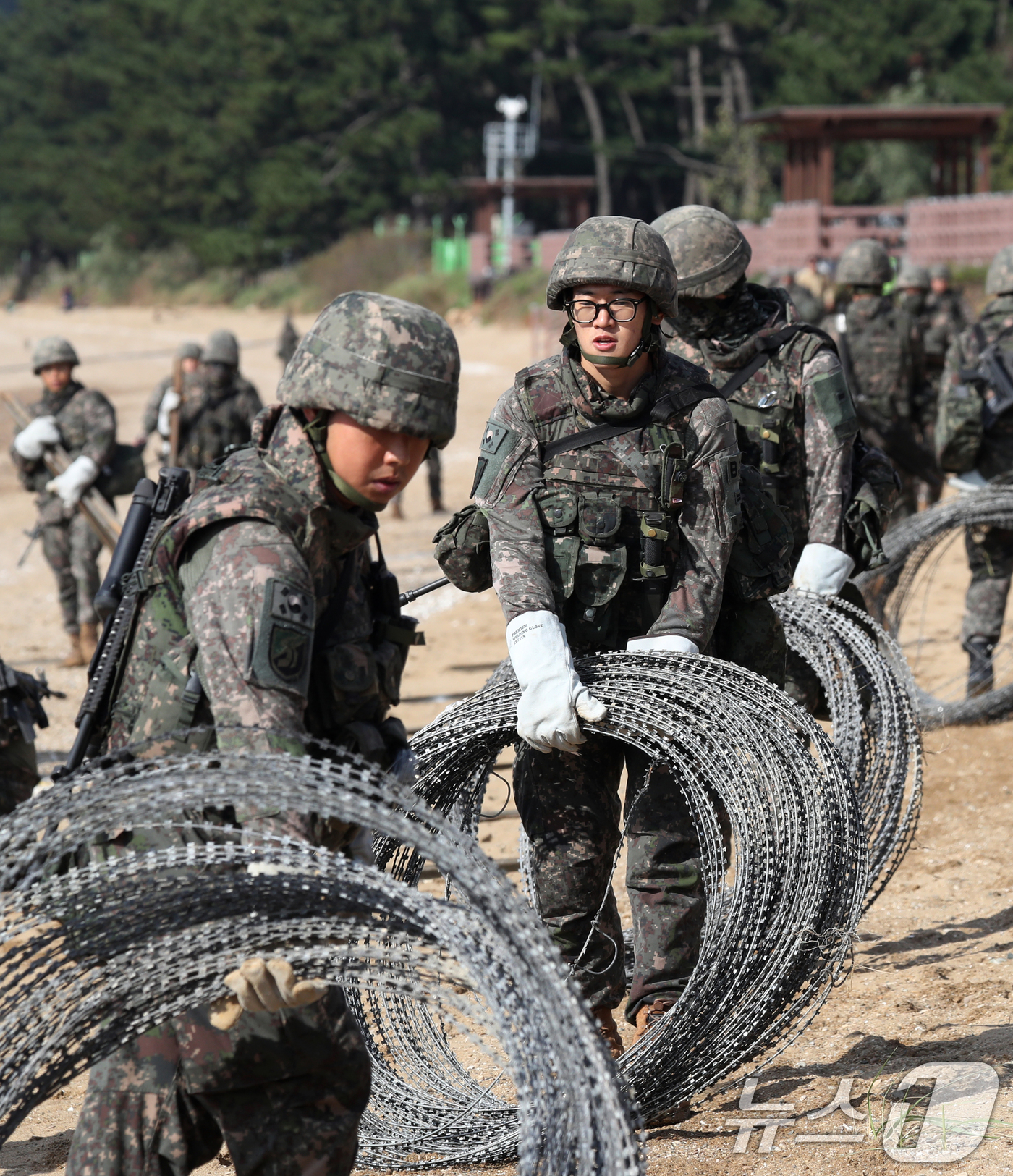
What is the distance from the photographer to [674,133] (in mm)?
61125

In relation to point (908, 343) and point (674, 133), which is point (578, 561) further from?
point (674, 133)

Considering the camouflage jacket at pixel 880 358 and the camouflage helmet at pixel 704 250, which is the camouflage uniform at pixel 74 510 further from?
the camouflage helmet at pixel 704 250

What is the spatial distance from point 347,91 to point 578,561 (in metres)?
59.4

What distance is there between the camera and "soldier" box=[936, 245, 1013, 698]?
838cm

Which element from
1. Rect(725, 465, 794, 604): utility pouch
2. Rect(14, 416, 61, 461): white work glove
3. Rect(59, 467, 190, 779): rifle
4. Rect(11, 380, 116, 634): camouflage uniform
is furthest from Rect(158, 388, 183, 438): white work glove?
Rect(59, 467, 190, 779): rifle

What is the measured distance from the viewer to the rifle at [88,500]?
36.2 feet

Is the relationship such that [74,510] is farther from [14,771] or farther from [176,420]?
[14,771]

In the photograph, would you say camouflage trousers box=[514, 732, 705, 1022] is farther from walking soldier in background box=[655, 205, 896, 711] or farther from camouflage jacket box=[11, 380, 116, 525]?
camouflage jacket box=[11, 380, 116, 525]

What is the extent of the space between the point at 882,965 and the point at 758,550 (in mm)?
1767

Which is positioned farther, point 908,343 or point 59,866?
point 908,343

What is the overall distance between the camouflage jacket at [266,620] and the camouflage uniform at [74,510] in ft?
28.0

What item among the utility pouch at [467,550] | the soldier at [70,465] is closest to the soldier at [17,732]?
the utility pouch at [467,550]

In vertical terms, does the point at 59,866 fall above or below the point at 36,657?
above

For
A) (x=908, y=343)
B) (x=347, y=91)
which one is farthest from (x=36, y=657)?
(x=347, y=91)
